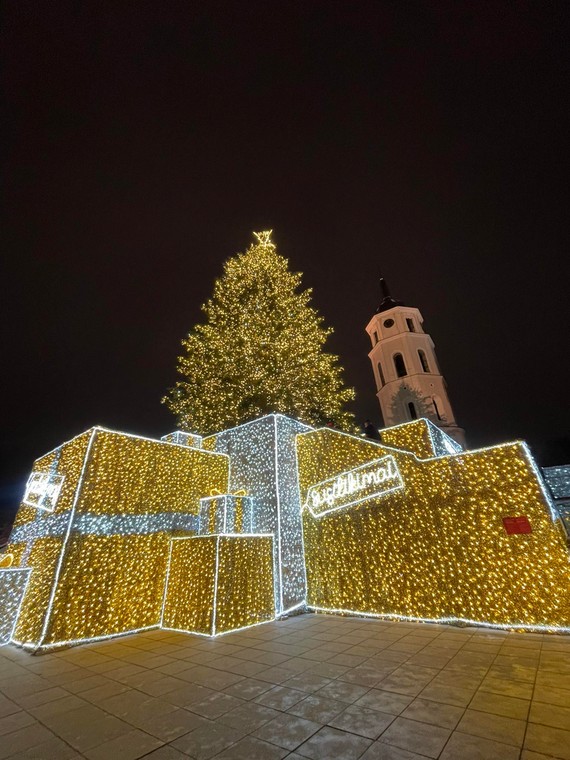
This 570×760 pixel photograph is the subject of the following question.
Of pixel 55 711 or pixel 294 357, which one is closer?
pixel 55 711

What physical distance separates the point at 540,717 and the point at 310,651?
7.33ft

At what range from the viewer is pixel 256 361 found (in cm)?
969

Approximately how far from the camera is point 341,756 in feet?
5.97

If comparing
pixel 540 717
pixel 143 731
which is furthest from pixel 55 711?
pixel 540 717

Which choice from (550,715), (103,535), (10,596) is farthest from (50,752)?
(10,596)

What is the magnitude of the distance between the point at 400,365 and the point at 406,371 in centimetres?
83

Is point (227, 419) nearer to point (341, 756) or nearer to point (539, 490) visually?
point (539, 490)

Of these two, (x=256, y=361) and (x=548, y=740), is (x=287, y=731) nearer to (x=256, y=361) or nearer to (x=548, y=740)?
(x=548, y=740)

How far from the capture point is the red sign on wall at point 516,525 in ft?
13.5

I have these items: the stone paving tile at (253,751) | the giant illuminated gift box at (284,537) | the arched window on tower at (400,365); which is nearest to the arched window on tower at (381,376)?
the arched window on tower at (400,365)

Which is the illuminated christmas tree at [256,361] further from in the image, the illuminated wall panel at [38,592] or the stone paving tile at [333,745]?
the stone paving tile at [333,745]

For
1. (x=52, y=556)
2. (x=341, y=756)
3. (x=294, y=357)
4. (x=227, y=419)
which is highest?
(x=294, y=357)

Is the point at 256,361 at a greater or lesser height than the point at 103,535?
greater

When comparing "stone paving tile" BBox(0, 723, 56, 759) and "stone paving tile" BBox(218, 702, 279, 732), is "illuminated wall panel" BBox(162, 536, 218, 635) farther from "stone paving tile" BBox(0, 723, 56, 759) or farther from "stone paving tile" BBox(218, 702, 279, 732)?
"stone paving tile" BBox(0, 723, 56, 759)
